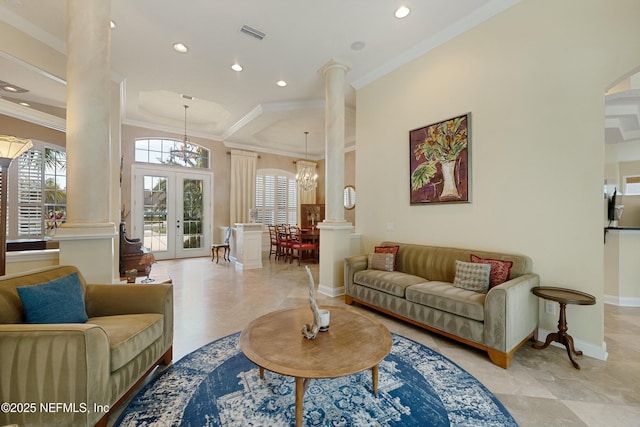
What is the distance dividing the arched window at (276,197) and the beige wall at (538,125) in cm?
611

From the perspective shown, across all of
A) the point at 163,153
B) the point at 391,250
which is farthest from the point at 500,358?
the point at 163,153

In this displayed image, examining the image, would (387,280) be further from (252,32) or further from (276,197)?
(276,197)

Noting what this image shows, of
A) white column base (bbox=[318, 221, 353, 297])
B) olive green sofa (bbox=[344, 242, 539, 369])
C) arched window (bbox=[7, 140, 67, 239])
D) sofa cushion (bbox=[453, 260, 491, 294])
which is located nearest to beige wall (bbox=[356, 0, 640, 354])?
olive green sofa (bbox=[344, 242, 539, 369])

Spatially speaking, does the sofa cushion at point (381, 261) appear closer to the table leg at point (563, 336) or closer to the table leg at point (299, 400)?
the table leg at point (563, 336)

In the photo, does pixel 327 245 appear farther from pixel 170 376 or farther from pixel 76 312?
pixel 76 312

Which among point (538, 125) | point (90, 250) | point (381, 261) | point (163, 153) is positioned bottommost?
point (381, 261)

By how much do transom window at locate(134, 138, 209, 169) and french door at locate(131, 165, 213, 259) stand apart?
0.88 feet

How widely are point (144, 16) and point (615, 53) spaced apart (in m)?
5.09

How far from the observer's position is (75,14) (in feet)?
8.29

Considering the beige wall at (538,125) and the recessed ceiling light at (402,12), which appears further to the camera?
the recessed ceiling light at (402,12)

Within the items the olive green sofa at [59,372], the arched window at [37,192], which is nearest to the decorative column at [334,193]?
the olive green sofa at [59,372]

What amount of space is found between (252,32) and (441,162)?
10.3 ft

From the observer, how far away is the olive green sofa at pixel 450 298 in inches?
89.5

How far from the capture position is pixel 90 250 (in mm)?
2488
